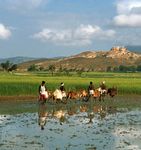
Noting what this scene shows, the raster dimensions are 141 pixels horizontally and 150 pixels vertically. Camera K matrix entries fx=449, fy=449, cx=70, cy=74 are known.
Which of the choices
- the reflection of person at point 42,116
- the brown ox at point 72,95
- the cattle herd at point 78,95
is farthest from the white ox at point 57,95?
the brown ox at point 72,95

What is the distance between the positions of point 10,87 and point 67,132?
24606 mm

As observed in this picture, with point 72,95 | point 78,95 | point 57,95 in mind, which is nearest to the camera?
point 57,95

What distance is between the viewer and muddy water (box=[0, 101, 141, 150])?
18.6 metres

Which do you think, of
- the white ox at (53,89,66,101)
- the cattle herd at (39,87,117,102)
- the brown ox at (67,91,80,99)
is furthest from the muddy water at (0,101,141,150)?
the brown ox at (67,91,80,99)

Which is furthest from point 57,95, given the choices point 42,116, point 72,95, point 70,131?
point 70,131

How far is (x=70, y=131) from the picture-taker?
22.6m

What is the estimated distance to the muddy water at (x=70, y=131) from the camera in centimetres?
1861

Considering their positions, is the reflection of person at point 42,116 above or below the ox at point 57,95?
below

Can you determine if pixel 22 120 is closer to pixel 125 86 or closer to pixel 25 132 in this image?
pixel 25 132

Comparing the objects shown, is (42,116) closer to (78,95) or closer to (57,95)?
(57,95)

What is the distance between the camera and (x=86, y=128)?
23812 millimetres

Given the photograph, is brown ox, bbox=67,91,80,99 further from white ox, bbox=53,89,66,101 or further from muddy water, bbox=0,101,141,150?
muddy water, bbox=0,101,141,150

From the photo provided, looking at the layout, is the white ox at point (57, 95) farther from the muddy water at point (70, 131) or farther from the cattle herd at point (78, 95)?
the muddy water at point (70, 131)

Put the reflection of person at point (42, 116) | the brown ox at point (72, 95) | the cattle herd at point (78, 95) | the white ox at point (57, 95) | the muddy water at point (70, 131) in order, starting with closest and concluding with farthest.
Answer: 1. the muddy water at point (70, 131)
2. the reflection of person at point (42, 116)
3. the white ox at point (57, 95)
4. the cattle herd at point (78, 95)
5. the brown ox at point (72, 95)
